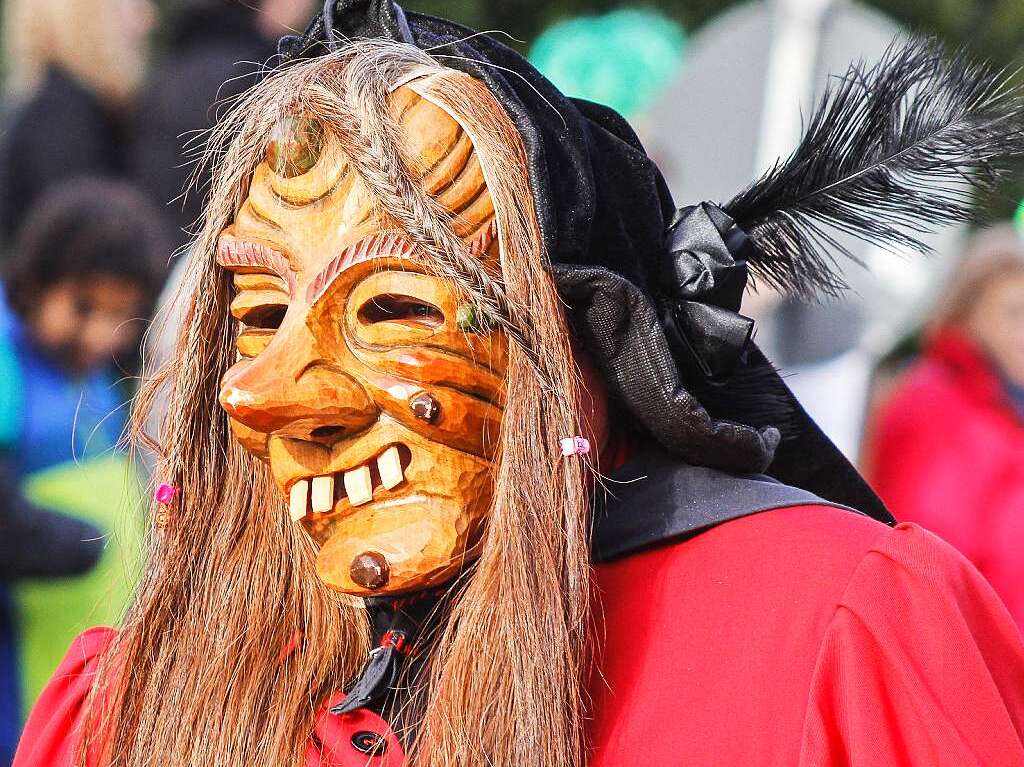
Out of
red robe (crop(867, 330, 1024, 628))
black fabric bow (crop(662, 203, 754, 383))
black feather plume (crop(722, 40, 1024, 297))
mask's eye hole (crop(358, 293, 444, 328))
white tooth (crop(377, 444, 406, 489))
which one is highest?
black feather plume (crop(722, 40, 1024, 297))

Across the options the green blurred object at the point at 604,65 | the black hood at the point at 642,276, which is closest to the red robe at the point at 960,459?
the green blurred object at the point at 604,65

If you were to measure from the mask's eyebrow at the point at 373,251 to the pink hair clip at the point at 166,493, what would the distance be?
41cm

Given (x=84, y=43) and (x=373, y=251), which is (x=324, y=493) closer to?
(x=373, y=251)

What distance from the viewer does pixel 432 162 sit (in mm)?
1676

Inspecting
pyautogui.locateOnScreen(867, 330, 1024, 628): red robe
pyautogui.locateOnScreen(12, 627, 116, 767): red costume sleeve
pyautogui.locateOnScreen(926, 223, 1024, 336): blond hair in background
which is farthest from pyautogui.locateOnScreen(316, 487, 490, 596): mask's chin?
pyautogui.locateOnScreen(926, 223, 1024, 336): blond hair in background

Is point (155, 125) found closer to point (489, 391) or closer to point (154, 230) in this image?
point (154, 230)

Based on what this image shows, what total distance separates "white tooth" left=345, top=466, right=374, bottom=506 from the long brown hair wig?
0.48 ft

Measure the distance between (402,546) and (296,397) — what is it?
20 cm

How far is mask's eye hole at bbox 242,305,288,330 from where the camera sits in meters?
1.75

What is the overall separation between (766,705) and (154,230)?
280 centimetres

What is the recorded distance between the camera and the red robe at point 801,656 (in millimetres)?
1477

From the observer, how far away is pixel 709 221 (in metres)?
1.81

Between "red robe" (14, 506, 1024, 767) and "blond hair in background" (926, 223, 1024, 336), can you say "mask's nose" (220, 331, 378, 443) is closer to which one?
"red robe" (14, 506, 1024, 767)

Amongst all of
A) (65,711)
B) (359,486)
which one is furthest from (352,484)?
(65,711)
